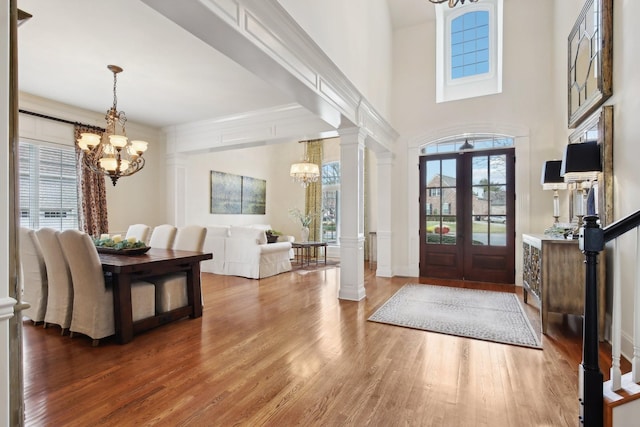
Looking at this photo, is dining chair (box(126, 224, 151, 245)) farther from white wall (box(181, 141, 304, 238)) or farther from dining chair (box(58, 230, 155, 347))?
white wall (box(181, 141, 304, 238))

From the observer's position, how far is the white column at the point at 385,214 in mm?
6156

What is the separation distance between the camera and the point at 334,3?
349 cm

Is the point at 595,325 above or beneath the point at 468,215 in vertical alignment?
beneath

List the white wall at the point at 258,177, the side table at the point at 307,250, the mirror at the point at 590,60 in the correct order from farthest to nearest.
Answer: the white wall at the point at 258,177 < the side table at the point at 307,250 < the mirror at the point at 590,60

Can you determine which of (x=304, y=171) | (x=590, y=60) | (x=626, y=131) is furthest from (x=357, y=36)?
(x=304, y=171)

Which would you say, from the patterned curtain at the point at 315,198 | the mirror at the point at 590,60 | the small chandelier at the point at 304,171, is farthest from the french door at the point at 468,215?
the patterned curtain at the point at 315,198

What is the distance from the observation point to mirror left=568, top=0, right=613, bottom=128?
10.1 feet

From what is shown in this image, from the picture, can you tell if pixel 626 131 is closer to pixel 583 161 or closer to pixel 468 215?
pixel 583 161

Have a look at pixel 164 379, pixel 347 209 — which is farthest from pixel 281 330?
pixel 347 209

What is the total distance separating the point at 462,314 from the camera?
12.5 feet

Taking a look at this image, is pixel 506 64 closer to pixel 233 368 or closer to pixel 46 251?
pixel 233 368

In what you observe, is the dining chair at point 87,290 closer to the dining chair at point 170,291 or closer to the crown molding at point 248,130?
the dining chair at point 170,291

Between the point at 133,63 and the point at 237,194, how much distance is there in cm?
508

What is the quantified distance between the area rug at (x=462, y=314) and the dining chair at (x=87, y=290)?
106 inches
